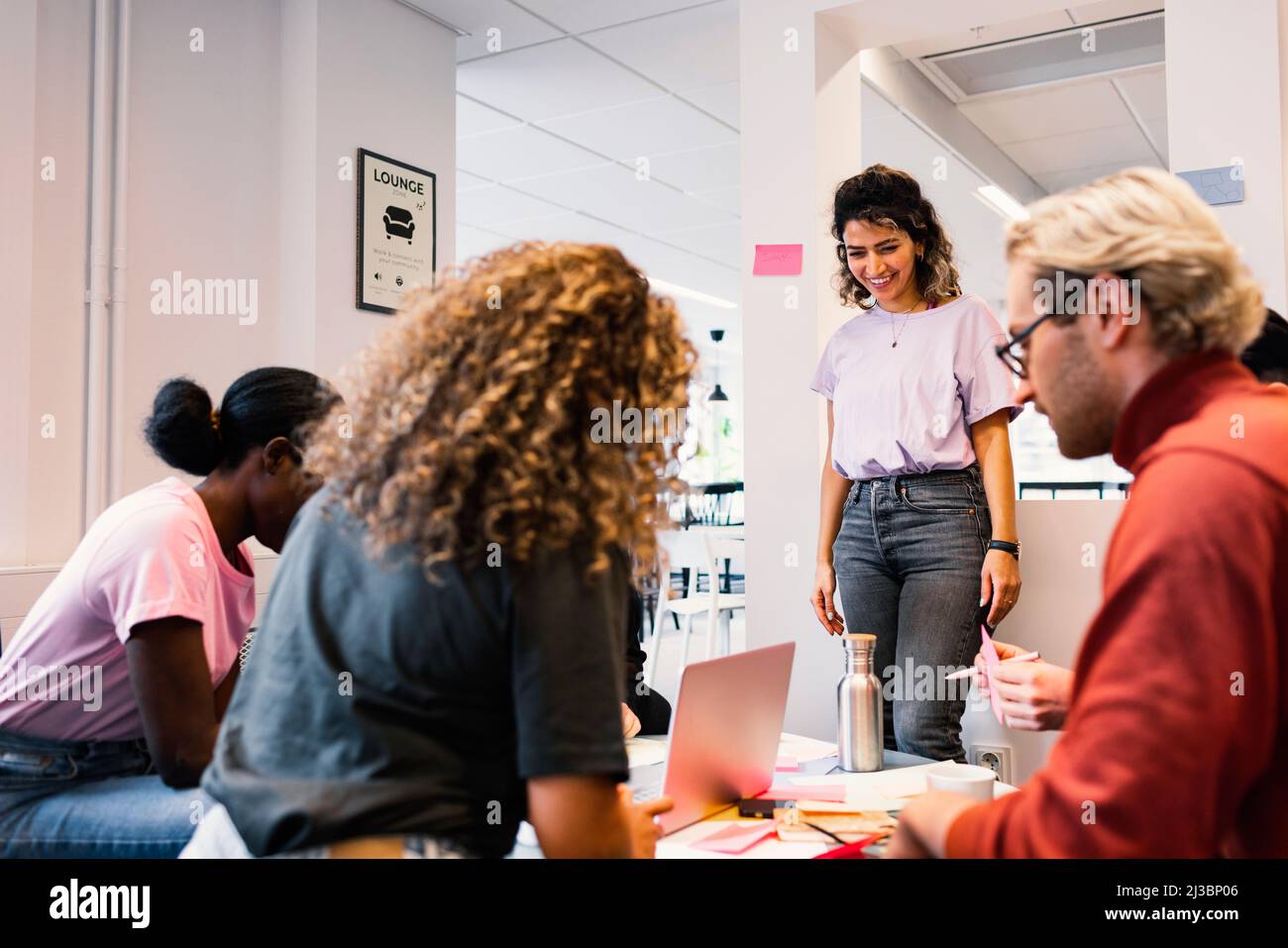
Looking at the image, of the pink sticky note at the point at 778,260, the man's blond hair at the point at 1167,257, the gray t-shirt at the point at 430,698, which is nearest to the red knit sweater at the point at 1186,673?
the man's blond hair at the point at 1167,257

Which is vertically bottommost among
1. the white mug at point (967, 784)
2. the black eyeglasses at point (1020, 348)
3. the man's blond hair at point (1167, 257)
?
the white mug at point (967, 784)

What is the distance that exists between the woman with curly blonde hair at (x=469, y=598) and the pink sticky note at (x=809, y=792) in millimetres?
539

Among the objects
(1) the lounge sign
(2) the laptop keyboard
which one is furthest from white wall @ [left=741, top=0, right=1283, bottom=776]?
(2) the laptop keyboard

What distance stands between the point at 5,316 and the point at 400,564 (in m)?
2.37

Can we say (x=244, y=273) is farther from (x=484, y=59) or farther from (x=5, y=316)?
(x=484, y=59)

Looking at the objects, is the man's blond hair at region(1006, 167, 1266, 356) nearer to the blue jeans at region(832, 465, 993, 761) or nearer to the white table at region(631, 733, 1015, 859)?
the white table at region(631, 733, 1015, 859)

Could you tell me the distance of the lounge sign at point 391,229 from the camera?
357 centimetres

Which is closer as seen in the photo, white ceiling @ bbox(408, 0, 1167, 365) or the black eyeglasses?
the black eyeglasses

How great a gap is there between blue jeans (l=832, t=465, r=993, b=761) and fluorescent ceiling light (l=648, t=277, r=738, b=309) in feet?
19.8

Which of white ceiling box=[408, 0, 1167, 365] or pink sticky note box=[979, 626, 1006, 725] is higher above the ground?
white ceiling box=[408, 0, 1167, 365]

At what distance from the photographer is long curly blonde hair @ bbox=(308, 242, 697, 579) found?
90 centimetres

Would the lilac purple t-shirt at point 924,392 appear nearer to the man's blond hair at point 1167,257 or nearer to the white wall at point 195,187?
the man's blond hair at point 1167,257

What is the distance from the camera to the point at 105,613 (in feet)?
5.20

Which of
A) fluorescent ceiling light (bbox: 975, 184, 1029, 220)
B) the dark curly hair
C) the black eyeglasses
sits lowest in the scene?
the black eyeglasses
